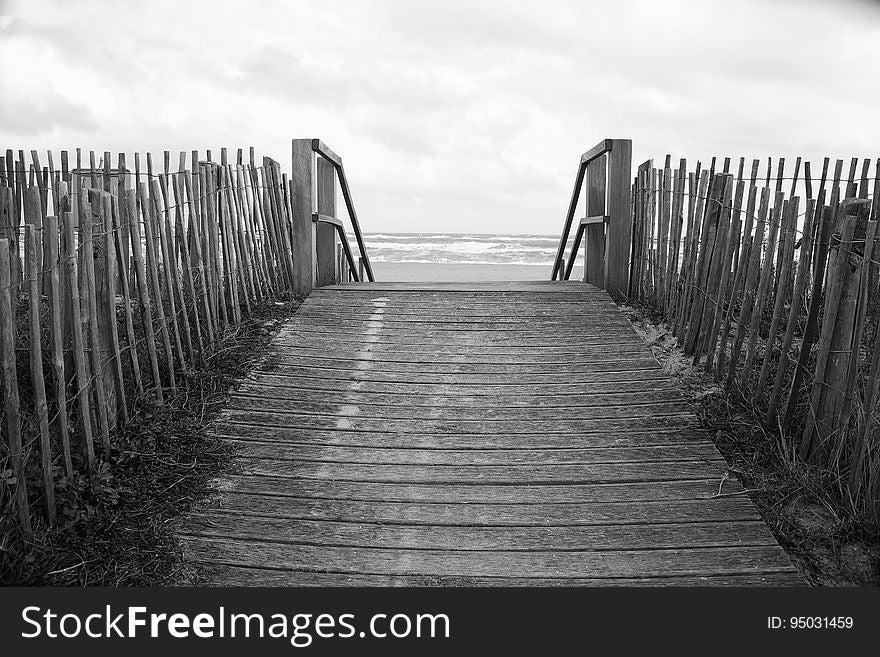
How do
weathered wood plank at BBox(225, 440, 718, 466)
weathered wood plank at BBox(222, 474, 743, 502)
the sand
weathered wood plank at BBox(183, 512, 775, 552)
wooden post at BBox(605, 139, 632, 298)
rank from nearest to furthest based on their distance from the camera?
weathered wood plank at BBox(183, 512, 775, 552) < weathered wood plank at BBox(222, 474, 743, 502) < weathered wood plank at BBox(225, 440, 718, 466) < wooden post at BBox(605, 139, 632, 298) < the sand

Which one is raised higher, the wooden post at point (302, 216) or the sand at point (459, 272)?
the wooden post at point (302, 216)

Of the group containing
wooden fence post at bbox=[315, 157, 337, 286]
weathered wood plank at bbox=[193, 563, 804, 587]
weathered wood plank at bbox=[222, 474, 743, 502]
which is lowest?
weathered wood plank at bbox=[193, 563, 804, 587]

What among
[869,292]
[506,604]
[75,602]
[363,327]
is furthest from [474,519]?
[363,327]

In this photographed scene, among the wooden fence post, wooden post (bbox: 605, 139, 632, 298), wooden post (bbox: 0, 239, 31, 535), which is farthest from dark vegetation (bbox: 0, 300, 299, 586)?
wooden post (bbox: 605, 139, 632, 298)

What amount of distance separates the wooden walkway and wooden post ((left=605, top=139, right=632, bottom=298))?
2.74 ft

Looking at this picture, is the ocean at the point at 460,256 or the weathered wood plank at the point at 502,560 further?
the ocean at the point at 460,256

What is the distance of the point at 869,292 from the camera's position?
11.2 ft

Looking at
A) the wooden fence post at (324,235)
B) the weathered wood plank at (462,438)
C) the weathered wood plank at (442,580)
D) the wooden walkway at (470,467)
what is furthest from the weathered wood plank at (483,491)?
the wooden fence post at (324,235)

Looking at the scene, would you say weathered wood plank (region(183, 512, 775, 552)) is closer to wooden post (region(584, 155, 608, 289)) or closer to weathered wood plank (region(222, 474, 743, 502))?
weathered wood plank (region(222, 474, 743, 502))

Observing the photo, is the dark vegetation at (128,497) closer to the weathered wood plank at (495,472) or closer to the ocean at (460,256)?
the weathered wood plank at (495,472)

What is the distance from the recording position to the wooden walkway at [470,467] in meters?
3.07

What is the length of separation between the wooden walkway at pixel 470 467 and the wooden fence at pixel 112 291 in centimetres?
54

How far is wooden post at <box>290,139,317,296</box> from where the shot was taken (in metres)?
6.72

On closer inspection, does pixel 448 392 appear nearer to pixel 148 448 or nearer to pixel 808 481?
pixel 148 448
